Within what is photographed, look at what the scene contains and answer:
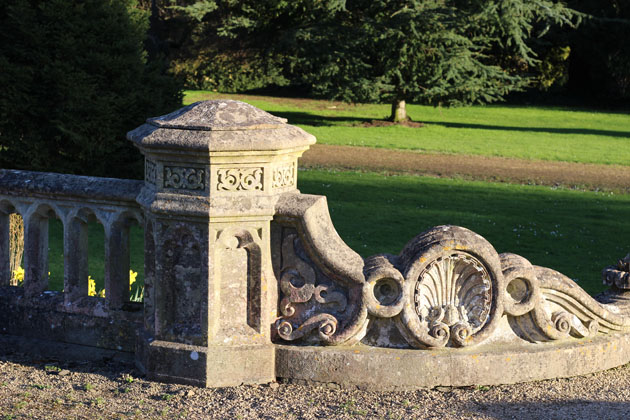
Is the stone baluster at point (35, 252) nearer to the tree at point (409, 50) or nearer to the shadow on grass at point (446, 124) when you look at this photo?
the tree at point (409, 50)

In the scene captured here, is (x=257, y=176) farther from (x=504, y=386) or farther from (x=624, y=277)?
(x=624, y=277)

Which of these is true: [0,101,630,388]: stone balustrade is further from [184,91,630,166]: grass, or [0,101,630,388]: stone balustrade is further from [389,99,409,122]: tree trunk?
[389,99,409,122]: tree trunk

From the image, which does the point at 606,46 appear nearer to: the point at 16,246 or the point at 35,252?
the point at 16,246

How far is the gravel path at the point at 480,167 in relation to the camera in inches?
606

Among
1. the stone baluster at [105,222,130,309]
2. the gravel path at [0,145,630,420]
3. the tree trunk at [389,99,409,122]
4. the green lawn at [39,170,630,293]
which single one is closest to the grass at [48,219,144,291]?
the green lawn at [39,170,630,293]

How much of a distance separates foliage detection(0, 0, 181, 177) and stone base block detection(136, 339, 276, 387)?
22.9 feet

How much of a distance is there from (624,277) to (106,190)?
2994 mm

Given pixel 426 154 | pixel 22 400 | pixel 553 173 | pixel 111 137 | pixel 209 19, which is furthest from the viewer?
pixel 209 19

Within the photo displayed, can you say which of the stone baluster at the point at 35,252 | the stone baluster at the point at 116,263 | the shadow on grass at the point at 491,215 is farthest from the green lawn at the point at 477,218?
the stone baluster at the point at 116,263

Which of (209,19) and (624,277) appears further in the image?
(209,19)

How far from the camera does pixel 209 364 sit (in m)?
4.43

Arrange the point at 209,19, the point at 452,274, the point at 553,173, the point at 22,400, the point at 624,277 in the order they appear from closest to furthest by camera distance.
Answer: the point at 22,400 < the point at 452,274 < the point at 624,277 < the point at 553,173 < the point at 209,19

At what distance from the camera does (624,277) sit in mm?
5102

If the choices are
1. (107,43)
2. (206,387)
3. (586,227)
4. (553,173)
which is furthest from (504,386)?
(553,173)
